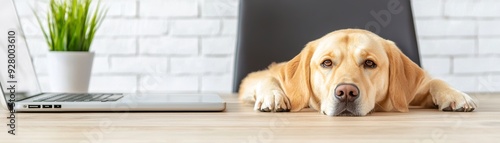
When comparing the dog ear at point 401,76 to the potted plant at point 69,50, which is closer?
the dog ear at point 401,76

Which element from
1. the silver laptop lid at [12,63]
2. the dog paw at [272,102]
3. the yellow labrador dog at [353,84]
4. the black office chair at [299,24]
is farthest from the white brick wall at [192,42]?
the dog paw at [272,102]

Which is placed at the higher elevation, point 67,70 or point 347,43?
point 347,43

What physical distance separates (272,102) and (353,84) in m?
0.16

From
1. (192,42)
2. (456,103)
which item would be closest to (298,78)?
(456,103)

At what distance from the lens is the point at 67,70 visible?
1668 mm

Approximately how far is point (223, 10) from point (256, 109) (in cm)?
108

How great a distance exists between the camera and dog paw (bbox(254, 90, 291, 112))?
1.12 meters

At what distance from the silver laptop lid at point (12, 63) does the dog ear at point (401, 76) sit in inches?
28.9

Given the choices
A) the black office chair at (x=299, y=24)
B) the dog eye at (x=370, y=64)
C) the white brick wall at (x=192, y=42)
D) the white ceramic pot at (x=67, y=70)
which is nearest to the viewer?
the dog eye at (x=370, y=64)

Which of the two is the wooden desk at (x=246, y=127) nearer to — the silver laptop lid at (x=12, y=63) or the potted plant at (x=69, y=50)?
the silver laptop lid at (x=12, y=63)

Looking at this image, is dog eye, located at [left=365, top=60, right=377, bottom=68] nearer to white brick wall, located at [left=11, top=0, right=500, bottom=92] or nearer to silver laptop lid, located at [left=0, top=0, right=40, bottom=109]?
silver laptop lid, located at [left=0, top=0, right=40, bottom=109]

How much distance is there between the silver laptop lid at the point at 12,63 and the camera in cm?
106

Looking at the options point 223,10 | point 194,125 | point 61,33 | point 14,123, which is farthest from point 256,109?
point 223,10

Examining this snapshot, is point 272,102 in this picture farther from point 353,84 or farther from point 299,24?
point 299,24
